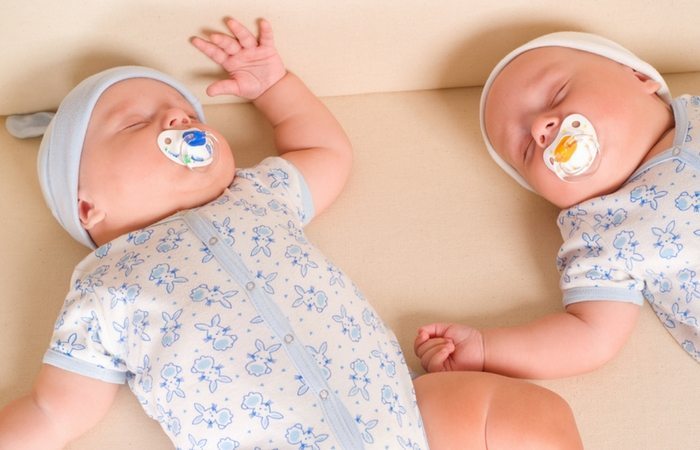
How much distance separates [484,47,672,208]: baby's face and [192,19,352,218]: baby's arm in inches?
11.7

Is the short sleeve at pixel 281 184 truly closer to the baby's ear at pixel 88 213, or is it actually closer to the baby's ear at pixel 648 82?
the baby's ear at pixel 88 213

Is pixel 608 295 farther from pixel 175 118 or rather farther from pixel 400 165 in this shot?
pixel 175 118

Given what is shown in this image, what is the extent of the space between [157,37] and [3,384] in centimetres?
64

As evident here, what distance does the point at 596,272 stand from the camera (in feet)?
4.06

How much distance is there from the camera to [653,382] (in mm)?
1221

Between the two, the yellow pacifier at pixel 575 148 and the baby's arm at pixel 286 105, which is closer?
the yellow pacifier at pixel 575 148

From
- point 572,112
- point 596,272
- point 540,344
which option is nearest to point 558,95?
point 572,112

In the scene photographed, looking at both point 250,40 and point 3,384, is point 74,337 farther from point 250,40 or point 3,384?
point 250,40

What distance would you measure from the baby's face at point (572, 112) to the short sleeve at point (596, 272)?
8cm

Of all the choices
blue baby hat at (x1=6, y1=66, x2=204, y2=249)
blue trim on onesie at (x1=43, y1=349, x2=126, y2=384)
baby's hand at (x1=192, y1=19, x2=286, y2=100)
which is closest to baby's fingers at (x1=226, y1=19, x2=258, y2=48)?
baby's hand at (x1=192, y1=19, x2=286, y2=100)

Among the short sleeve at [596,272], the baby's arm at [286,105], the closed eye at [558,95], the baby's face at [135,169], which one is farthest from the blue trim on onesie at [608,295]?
the baby's face at [135,169]

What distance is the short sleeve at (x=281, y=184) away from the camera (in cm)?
129

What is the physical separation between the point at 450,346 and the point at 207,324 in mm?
378

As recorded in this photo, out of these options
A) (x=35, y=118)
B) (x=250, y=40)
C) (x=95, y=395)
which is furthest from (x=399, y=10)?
(x=95, y=395)
